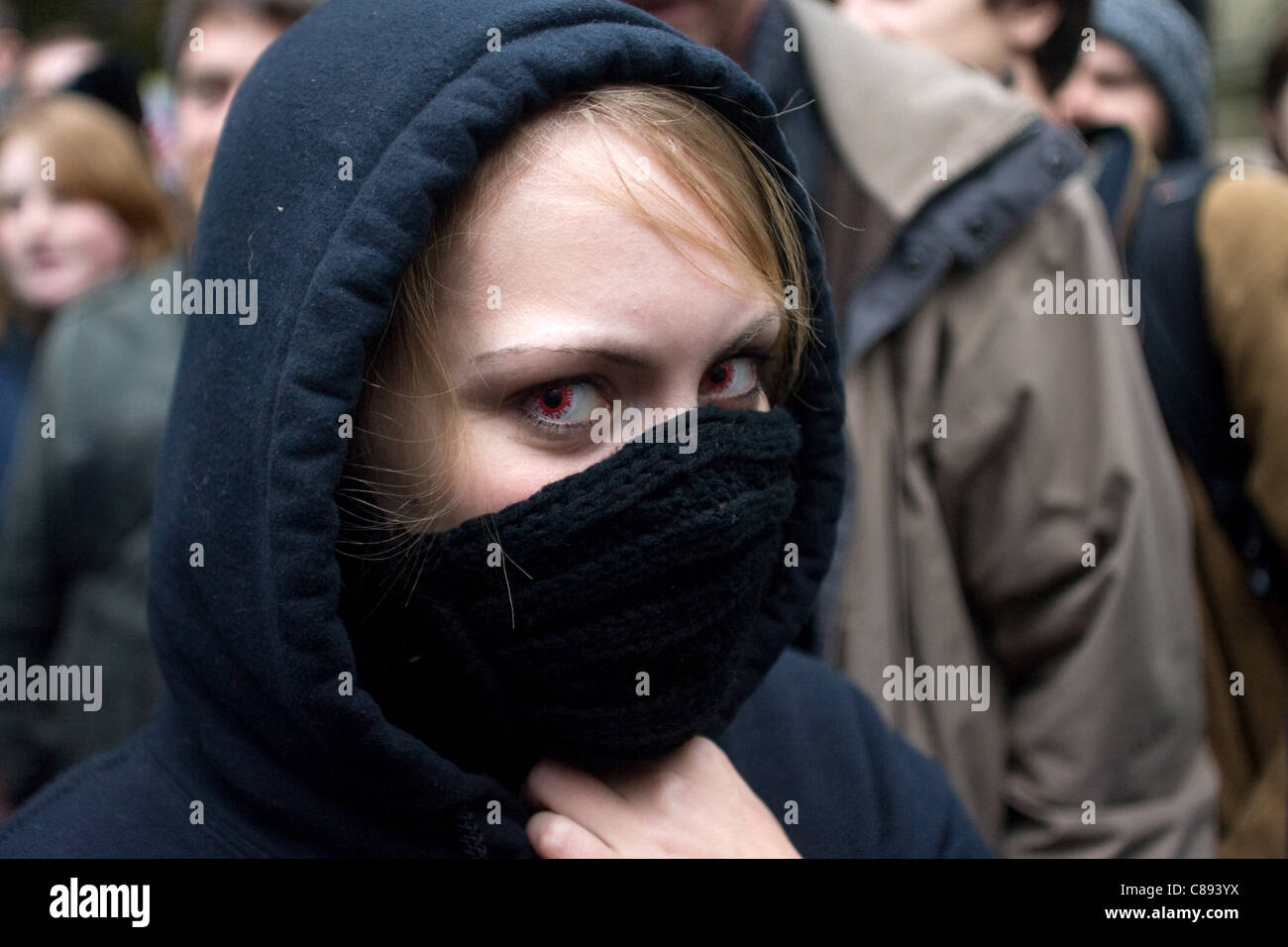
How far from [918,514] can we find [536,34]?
1229 mm

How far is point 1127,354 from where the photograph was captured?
228cm

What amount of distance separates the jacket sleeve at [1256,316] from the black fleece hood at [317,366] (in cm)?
138

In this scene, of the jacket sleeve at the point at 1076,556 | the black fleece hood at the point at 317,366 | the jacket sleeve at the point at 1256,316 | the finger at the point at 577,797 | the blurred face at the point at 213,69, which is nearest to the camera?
the black fleece hood at the point at 317,366

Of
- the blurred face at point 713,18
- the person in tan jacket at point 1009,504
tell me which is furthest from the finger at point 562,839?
the blurred face at point 713,18

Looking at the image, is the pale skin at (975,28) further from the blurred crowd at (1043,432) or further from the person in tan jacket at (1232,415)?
the person in tan jacket at (1232,415)

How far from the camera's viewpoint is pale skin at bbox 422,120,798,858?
53.2 inches

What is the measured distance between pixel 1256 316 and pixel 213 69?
2.45 m

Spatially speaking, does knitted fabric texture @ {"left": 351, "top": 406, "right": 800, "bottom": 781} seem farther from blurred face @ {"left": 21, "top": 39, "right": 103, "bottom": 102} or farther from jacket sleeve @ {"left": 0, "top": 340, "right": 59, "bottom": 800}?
blurred face @ {"left": 21, "top": 39, "right": 103, "bottom": 102}

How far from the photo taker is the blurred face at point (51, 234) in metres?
3.87

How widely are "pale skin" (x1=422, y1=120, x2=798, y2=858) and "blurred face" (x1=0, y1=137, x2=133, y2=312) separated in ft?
9.90

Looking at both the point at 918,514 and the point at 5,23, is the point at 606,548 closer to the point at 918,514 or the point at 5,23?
the point at 918,514

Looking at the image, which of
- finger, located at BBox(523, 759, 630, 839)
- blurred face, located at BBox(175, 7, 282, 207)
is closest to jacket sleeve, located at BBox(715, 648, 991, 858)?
finger, located at BBox(523, 759, 630, 839)

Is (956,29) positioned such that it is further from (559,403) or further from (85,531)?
(85,531)

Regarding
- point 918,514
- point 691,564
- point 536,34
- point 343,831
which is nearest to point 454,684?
point 343,831
